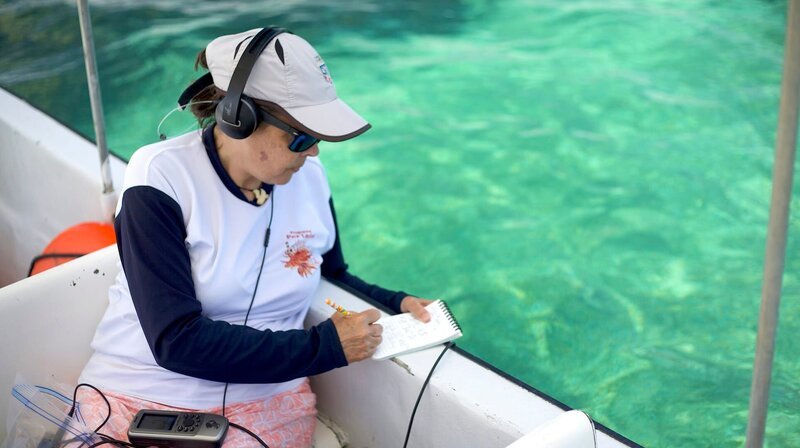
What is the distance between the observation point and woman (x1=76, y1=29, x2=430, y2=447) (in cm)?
157

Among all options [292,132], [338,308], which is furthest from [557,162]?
[292,132]

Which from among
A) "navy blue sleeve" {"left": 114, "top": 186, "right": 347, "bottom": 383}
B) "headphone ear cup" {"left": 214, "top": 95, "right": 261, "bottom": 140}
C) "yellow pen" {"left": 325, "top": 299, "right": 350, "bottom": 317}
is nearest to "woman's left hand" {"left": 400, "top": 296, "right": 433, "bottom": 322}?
"yellow pen" {"left": 325, "top": 299, "right": 350, "bottom": 317}

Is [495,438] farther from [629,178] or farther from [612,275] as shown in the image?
[629,178]

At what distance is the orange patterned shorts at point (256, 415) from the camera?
167 centimetres

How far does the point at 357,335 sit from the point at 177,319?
374mm

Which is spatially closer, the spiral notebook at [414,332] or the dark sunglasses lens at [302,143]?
the dark sunglasses lens at [302,143]

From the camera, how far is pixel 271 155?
5.39 ft

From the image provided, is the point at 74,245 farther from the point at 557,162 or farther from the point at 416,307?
the point at 557,162

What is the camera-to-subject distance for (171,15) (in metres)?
6.41

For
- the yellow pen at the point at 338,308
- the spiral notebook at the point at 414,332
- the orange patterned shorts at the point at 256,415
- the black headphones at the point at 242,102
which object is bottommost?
the orange patterned shorts at the point at 256,415

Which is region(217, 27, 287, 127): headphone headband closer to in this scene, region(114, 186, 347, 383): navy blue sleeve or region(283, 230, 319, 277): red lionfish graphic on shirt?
region(114, 186, 347, 383): navy blue sleeve

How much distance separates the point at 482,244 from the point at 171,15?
3.74m

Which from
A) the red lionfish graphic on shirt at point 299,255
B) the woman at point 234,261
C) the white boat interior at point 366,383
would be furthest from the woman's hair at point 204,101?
the white boat interior at point 366,383

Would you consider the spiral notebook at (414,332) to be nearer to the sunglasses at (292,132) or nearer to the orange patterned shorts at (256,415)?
the orange patterned shorts at (256,415)
